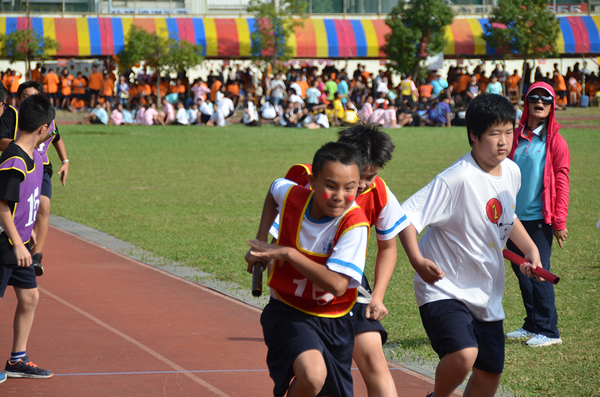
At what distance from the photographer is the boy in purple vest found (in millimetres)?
4477

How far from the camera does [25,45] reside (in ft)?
107

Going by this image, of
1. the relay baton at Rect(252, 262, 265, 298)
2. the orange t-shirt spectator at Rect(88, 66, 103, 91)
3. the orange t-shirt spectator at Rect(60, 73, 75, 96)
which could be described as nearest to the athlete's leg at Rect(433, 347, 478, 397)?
the relay baton at Rect(252, 262, 265, 298)

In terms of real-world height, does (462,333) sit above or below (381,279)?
below

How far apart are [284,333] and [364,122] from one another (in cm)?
118

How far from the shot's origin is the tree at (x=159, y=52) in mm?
32469

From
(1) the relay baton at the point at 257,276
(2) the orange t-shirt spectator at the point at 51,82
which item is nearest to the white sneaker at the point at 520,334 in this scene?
(1) the relay baton at the point at 257,276

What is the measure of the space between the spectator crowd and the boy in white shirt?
22.3m

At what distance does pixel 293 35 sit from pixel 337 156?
121 feet

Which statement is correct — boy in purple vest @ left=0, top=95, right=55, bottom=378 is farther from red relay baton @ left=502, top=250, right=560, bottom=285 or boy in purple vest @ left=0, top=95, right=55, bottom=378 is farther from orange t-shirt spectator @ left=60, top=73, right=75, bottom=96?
orange t-shirt spectator @ left=60, top=73, right=75, bottom=96

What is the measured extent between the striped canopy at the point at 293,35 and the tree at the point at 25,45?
235 centimetres

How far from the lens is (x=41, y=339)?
18.2 ft

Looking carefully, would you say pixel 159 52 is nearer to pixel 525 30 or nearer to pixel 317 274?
pixel 525 30

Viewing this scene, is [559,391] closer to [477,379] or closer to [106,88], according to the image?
[477,379]

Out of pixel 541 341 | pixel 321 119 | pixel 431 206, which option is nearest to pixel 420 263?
pixel 431 206
